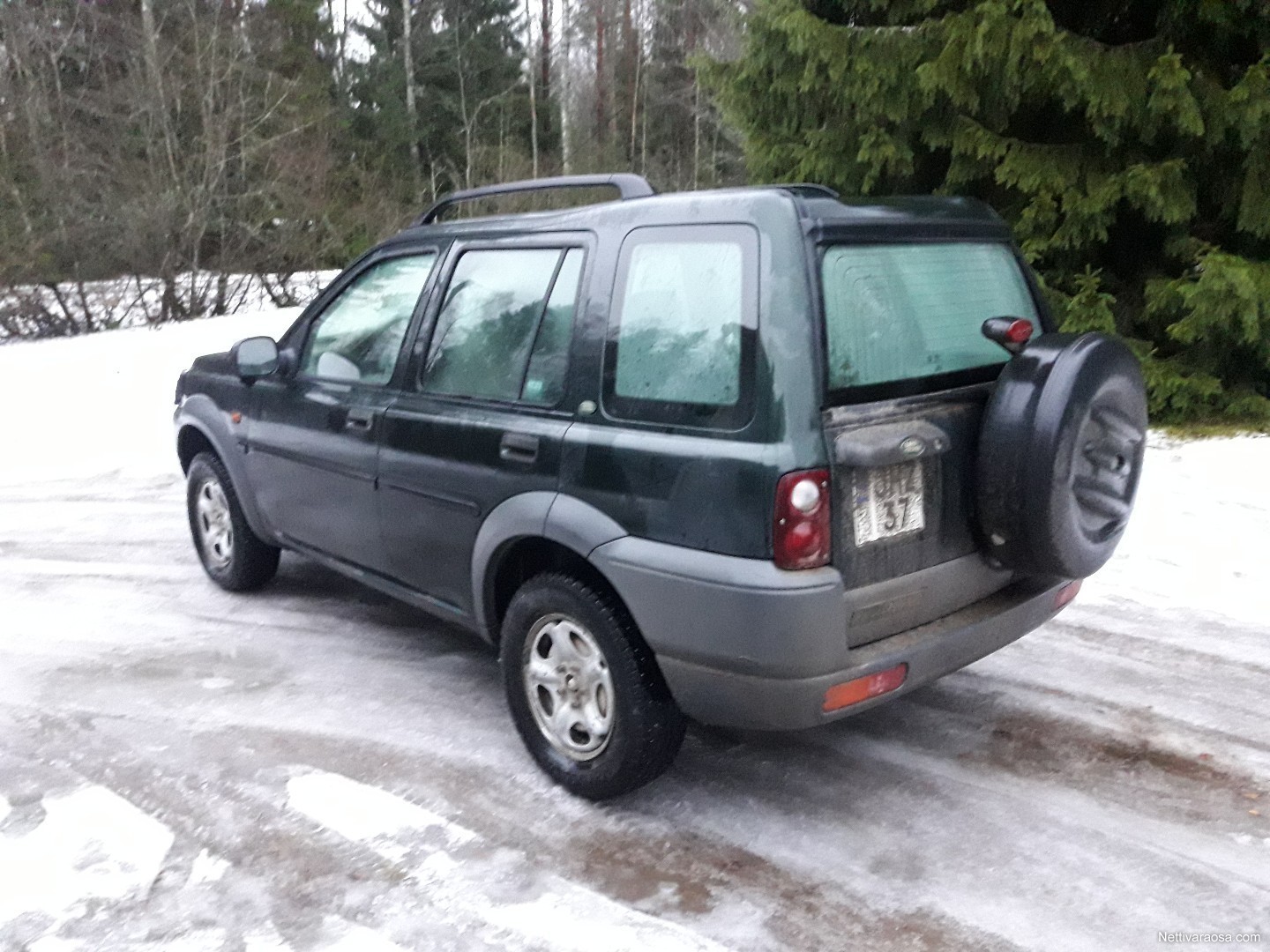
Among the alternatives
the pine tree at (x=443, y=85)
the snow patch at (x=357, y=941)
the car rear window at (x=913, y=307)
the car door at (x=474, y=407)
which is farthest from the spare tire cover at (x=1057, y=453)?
the pine tree at (x=443, y=85)

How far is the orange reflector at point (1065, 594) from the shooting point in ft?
11.9

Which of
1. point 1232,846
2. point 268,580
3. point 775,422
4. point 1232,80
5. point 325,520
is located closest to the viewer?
point 775,422

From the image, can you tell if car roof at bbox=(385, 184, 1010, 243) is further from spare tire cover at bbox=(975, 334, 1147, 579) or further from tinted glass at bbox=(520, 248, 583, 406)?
spare tire cover at bbox=(975, 334, 1147, 579)

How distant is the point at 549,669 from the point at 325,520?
61.4 inches

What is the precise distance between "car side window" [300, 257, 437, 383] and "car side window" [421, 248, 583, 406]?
26 centimetres

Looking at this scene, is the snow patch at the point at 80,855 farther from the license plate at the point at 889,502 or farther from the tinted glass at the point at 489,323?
the license plate at the point at 889,502

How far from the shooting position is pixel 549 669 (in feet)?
11.3

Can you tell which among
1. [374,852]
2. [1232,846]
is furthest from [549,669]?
[1232,846]

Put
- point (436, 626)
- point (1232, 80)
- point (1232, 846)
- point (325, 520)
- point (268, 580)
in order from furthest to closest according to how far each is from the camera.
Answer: point (1232, 80) → point (268, 580) → point (436, 626) → point (325, 520) → point (1232, 846)

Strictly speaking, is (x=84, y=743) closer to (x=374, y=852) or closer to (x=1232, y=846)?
(x=374, y=852)

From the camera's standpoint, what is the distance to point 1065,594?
368 centimetres

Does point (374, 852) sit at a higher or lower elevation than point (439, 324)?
lower

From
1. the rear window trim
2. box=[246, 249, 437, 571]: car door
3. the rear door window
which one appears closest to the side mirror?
box=[246, 249, 437, 571]: car door

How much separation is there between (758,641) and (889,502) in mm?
557
